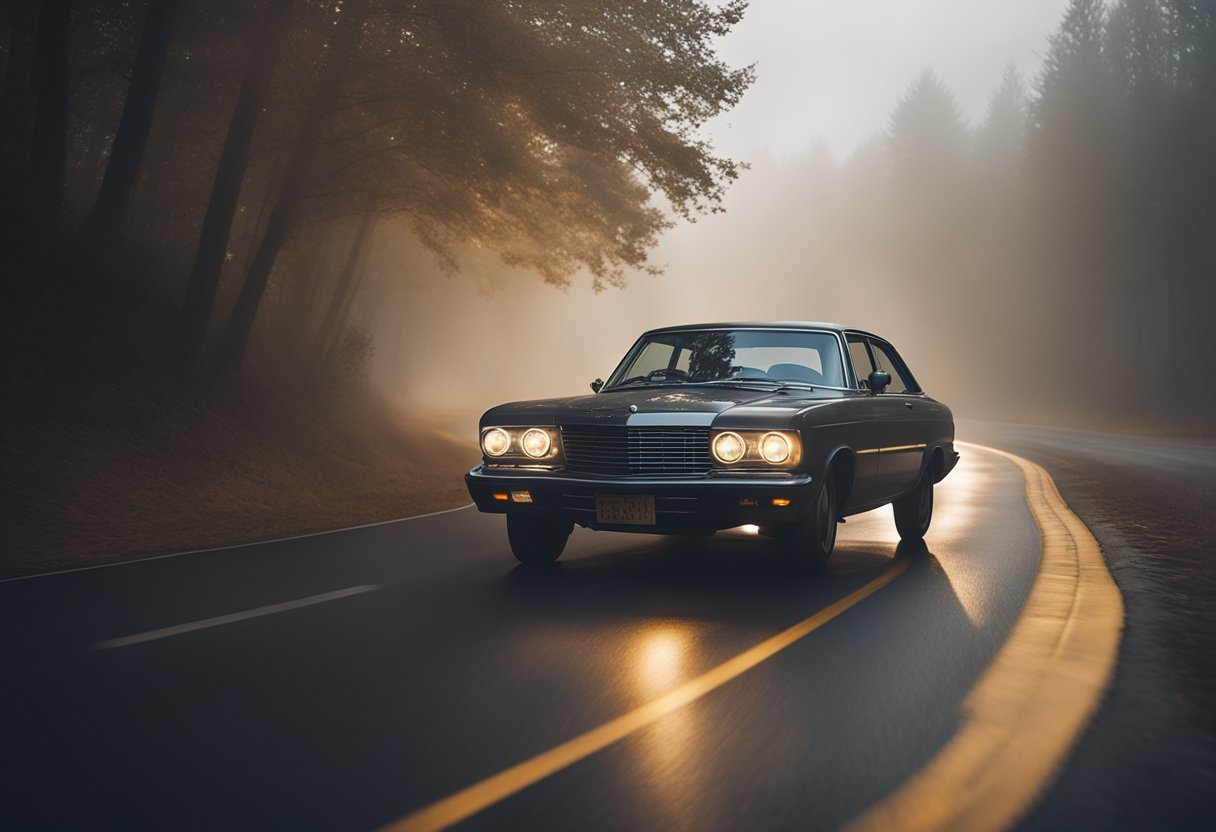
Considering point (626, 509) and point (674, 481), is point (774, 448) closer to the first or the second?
point (674, 481)

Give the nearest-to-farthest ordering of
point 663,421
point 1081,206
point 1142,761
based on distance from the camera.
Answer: point 1142,761 → point 663,421 → point 1081,206

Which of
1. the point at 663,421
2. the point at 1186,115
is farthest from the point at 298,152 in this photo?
the point at 1186,115

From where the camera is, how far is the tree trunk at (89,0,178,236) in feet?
49.0

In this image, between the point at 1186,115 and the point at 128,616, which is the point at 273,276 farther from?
the point at 1186,115

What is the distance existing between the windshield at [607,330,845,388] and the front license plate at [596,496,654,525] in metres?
1.70

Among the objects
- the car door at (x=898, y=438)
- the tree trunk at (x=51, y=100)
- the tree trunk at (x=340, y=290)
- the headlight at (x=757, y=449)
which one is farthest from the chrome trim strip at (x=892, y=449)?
the tree trunk at (x=340, y=290)

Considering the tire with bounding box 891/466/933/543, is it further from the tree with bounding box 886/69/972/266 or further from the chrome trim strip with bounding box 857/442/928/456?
the tree with bounding box 886/69/972/266

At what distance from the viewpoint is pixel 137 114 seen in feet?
49.8

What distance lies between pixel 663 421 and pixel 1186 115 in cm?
4329

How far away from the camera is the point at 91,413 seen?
516 inches

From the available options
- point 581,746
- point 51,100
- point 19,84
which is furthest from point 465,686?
point 19,84

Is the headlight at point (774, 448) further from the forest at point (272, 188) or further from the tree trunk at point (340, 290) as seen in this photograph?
the tree trunk at point (340, 290)

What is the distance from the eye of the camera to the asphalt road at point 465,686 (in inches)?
131

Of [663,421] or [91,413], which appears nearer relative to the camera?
[663,421]
